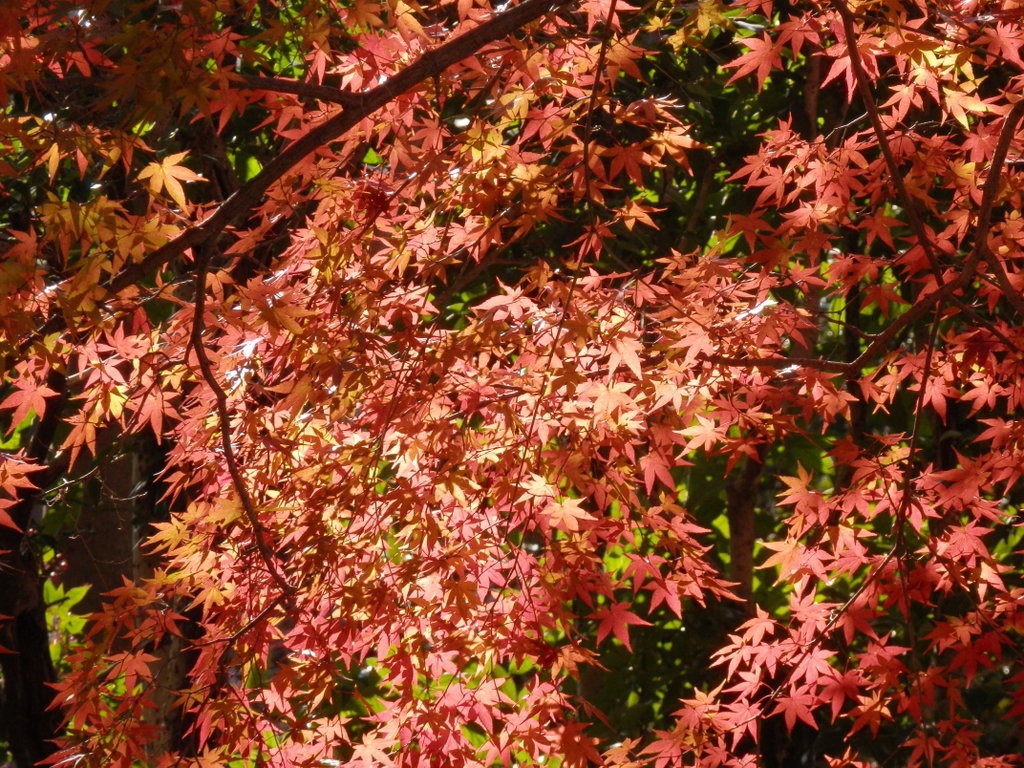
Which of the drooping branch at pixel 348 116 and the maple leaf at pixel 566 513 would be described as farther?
the maple leaf at pixel 566 513

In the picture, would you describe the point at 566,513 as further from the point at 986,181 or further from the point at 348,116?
the point at 986,181

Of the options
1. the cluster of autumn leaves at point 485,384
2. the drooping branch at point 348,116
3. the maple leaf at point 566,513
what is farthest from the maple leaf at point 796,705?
the drooping branch at point 348,116

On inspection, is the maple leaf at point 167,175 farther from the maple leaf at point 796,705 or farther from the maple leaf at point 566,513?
the maple leaf at point 796,705

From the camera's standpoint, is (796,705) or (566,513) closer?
(566,513)

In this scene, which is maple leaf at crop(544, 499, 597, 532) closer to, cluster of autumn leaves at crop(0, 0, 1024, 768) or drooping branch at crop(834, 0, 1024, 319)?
cluster of autumn leaves at crop(0, 0, 1024, 768)

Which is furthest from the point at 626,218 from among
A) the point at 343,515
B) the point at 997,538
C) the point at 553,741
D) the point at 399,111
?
the point at 997,538

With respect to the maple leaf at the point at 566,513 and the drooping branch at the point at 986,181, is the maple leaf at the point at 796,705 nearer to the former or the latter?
the maple leaf at the point at 566,513

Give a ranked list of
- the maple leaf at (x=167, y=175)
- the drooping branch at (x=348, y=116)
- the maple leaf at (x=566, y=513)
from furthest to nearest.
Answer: the maple leaf at (x=566, y=513) → the maple leaf at (x=167, y=175) → the drooping branch at (x=348, y=116)

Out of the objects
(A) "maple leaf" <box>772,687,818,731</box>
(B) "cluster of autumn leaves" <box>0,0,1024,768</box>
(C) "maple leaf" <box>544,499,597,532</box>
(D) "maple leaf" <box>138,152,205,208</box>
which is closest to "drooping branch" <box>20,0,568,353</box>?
(B) "cluster of autumn leaves" <box>0,0,1024,768</box>

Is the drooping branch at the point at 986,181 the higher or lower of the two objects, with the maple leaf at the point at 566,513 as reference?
higher

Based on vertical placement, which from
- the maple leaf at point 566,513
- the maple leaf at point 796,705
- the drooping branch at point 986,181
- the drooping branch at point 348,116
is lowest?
the maple leaf at point 796,705

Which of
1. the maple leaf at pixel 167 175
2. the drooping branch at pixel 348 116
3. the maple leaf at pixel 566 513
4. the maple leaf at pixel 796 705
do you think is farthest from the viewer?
the maple leaf at pixel 796 705

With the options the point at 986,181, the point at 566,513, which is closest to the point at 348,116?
the point at 566,513

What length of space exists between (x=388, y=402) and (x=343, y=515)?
0.96 feet
